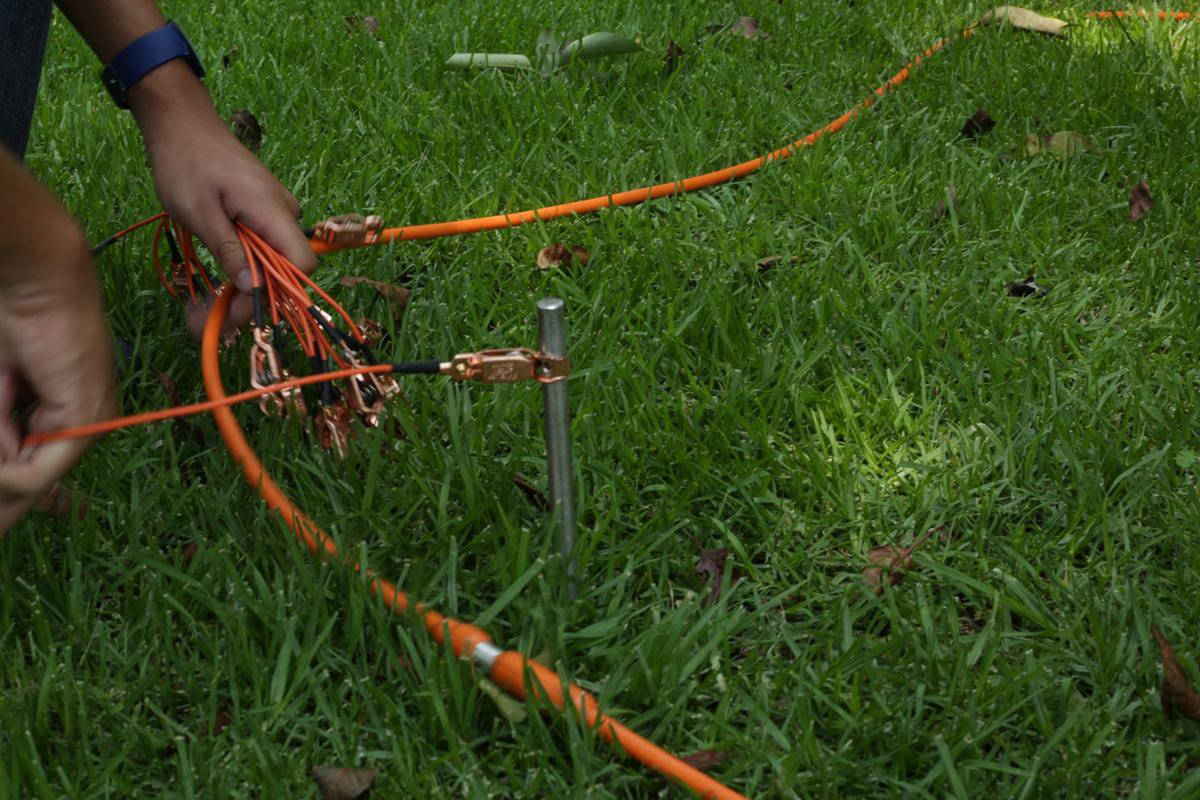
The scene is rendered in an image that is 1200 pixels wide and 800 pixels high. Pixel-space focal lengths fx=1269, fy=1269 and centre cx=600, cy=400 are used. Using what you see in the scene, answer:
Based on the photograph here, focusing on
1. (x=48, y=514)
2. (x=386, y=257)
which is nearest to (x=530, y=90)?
(x=386, y=257)

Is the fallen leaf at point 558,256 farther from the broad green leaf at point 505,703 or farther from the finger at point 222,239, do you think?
the broad green leaf at point 505,703

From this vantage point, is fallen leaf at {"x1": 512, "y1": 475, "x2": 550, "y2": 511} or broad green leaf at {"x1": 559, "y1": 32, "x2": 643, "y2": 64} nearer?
fallen leaf at {"x1": 512, "y1": 475, "x2": 550, "y2": 511}

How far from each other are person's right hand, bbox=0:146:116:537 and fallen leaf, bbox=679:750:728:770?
27.7 inches

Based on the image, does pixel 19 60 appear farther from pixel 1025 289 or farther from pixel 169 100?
pixel 1025 289

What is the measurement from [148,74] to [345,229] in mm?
353

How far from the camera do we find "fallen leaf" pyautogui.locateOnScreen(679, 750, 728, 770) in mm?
1377

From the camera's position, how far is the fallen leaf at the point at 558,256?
2299 millimetres

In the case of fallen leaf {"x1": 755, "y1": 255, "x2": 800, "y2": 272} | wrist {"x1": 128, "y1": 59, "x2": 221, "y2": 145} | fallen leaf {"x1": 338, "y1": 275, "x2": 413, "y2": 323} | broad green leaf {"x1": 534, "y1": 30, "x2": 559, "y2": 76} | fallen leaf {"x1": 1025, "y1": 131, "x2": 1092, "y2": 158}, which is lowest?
fallen leaf {"x1": 1025, "y1": 131, "x2": 1092, "y2": 158}

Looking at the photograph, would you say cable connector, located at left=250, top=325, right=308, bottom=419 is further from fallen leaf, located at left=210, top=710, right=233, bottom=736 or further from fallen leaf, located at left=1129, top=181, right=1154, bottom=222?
fallen leaf, located at left=1129, top=181, right=1154, bottom=222

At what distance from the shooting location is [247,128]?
2688 millimetres

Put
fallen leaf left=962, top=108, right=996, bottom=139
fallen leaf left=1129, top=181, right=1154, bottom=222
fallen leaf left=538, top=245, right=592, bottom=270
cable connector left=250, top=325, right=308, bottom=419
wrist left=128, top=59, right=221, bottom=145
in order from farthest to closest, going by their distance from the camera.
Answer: fallen leaf left=962, top=108, right=996, bottom=139
fallen leaf left=1129, top=181, right=1154, bottom=222
fallen leaf left=538, top=245, right=592, bottom=270
wrist left=128, top=59, right=221, bottom=145
cable connector left=250, top=325, right=308, bottom=419

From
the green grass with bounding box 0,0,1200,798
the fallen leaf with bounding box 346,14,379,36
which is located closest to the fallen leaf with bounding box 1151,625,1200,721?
the green grass with bounding box 0,0,1200,798

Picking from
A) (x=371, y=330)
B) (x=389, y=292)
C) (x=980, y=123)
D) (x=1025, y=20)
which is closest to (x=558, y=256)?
(x=389, y=292)

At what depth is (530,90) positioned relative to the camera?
2.84 meters
